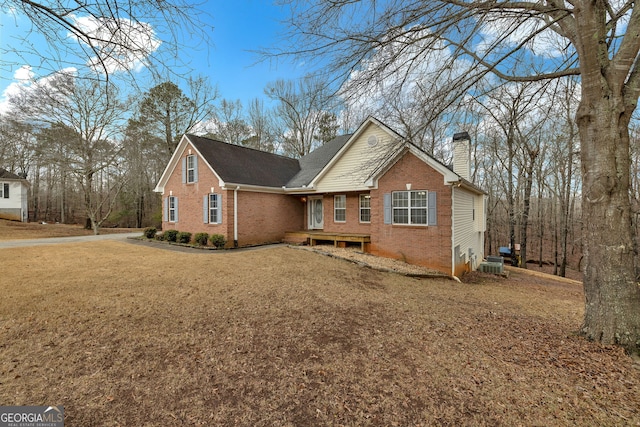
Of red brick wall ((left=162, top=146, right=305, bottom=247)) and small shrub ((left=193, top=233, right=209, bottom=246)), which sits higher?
red brick wall ((left=162, top=146, right=305, bottom=247))

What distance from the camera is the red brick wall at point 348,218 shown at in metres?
13.5

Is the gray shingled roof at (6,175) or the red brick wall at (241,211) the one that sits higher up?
the gray shingled roof at (6,175)

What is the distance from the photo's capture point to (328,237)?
1334 centimetres

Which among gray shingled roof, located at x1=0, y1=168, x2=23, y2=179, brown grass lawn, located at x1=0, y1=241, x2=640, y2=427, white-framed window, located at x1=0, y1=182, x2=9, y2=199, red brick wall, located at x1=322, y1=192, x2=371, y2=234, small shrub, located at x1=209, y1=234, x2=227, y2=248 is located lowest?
brown grass lawn, located at x1=0, y1=241, x2=640, y2=427

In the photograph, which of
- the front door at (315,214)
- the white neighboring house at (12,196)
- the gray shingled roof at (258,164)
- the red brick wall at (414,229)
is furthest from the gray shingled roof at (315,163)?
the white neighboring house at (12,196)

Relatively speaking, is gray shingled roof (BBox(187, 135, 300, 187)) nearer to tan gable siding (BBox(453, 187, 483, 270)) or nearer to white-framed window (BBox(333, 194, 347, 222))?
white-framed window (BBox(333, 194, 347, 222))

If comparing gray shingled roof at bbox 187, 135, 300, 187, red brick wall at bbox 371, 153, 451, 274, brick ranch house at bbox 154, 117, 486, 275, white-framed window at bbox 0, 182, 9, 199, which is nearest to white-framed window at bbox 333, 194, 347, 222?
brick ranch house at bbox 154, 117, 486, 275

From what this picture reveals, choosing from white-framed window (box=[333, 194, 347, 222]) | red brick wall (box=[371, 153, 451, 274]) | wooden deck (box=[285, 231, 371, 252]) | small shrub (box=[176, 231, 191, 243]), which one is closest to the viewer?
red brick wall (box=[371, 153, 451, 274])

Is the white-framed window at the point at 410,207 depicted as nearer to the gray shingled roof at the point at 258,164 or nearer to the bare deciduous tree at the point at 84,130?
the gray shingled roof at the point at 258,164

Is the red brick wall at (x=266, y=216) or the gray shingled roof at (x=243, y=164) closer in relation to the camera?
the red brick wall at (x=266, y=216)

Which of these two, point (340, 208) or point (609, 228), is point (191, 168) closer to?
point (340, 208)

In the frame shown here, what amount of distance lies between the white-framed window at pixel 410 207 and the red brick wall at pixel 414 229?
216mm

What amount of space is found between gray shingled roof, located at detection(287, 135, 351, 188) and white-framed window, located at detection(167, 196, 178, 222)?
280 inches

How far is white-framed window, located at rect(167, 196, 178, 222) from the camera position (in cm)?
1592
